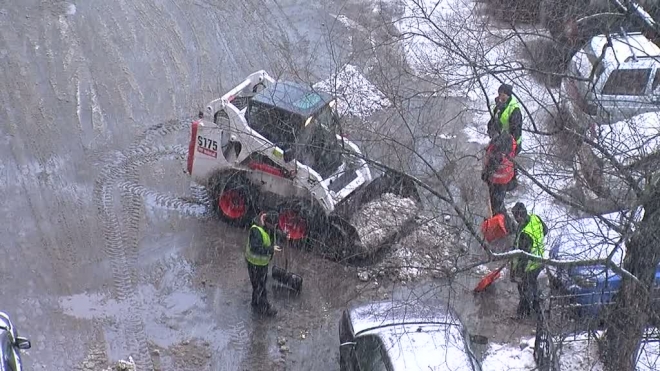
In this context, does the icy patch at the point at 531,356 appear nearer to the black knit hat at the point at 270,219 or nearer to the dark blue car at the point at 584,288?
the dark blue car at the point at 584,288

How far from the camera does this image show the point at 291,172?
12.8 metres

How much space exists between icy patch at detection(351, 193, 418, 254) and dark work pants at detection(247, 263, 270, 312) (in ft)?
4.81

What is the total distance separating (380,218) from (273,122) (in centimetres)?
191

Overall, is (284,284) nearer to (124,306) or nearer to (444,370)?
(124,306)

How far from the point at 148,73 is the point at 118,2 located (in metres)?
2.89

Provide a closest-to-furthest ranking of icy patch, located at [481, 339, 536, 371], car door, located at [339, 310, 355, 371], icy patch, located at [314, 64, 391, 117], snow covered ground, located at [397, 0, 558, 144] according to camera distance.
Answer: car door, located at [339, 310, 355, 371] < icy patch, located at [481, 339, 536, 371] < snow covered ground, located at [397, 0, 558, 144] < icy patch, located at [314, 64, 391, 117]

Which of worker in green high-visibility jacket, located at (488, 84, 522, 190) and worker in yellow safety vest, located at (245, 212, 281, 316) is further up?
worker in green high-visibility jacket, located at (488, 84, 522, 190)

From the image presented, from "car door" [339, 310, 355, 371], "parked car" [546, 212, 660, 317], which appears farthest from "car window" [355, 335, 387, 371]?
"parked car" [546, 212, 660, 317]

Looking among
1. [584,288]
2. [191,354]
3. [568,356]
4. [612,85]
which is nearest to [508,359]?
[568,356]

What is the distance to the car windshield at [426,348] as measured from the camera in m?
9.48

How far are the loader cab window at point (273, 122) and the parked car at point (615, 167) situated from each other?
4686 mm

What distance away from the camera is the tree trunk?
8.30 m

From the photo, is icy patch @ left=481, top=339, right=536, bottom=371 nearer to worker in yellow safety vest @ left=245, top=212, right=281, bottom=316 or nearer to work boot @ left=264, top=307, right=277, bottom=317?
work boot @ left=264, top=307, right=277, bottom=317

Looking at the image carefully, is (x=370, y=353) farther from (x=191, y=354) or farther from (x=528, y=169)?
(x=528, y=169)
